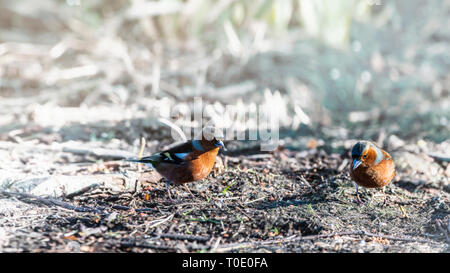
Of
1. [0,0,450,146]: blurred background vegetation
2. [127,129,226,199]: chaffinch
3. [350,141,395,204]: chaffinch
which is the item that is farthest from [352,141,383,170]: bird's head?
[0,0,450,146]: blurred background vegetation

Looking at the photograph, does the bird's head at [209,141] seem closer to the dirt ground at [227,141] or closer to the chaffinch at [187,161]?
the chaffinch at [187,161]

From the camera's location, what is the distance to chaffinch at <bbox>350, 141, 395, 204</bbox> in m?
3.87

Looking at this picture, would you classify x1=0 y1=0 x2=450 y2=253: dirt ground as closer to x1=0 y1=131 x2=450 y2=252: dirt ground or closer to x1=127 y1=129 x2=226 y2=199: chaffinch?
x1=0 y1=131 x2=450 y2=252: dirt ground

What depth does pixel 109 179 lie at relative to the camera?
12.8ft

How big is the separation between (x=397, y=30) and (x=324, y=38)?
6.53ft

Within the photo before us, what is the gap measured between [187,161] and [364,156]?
1.45 metres

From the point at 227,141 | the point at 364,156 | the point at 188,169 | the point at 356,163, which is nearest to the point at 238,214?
the point at 188,169

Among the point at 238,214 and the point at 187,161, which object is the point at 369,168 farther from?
the point at 187,161

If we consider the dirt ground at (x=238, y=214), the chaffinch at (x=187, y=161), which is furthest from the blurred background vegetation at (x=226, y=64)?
the chaffinch at (x=187, y=161)

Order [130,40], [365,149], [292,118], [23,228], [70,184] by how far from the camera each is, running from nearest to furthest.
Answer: [23,228], [70,184], [365,149], [292,118], [130,40]

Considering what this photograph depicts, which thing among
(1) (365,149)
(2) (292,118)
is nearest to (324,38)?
(2) (292,118)

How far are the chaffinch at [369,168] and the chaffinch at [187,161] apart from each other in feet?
3.61
